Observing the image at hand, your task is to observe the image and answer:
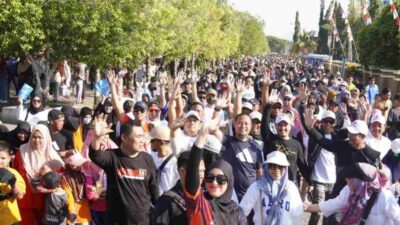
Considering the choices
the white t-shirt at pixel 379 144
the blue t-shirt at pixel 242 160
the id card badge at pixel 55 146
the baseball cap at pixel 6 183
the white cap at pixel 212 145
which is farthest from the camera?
the white t-shirt at pixel 379 144

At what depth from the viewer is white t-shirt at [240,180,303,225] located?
4.40 metres

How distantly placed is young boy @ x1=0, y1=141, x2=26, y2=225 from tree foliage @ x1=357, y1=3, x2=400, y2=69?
27.9 m

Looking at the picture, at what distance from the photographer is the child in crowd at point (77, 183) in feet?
16.2

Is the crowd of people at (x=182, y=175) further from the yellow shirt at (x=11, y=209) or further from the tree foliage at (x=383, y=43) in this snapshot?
the tree foliage at (x=383, y=43)

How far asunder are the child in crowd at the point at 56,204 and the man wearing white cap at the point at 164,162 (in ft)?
2.83

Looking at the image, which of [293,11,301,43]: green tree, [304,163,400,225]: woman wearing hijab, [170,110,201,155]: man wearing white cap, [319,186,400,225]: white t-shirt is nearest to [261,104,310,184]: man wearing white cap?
[170,110,201,155]: man wearing white cap

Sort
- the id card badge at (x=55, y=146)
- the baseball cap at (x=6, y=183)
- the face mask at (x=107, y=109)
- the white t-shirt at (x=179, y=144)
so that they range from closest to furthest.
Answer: the baseball cap at (x=6, y=183) → the white t-shirt at (x=179, y=144) → the id card badge at (x=55, y=146) → the face mask at (x=107, y=109)

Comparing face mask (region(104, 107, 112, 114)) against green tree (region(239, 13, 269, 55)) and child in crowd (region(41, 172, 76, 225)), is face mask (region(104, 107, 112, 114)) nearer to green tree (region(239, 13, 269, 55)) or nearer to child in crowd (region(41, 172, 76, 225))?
child in crowd (region(41, 172, 76, 225))

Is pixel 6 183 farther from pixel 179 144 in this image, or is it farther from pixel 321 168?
pixel 321 168

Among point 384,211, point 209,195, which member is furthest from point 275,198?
point 209,195

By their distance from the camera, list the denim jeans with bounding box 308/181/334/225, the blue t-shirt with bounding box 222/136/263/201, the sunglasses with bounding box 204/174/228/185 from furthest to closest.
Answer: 1. the denim jeans with bounding box 308/181/334/225
2. the blue t-shirt with bounding box 222/136/263/201
3. the sunglasses with bounding box 204/174/228/185

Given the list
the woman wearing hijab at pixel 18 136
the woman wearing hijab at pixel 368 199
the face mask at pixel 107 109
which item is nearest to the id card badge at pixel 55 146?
the woman wearing hijab at pixel 18 136

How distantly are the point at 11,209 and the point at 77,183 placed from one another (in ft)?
2.33

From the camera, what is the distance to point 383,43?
3058cm
